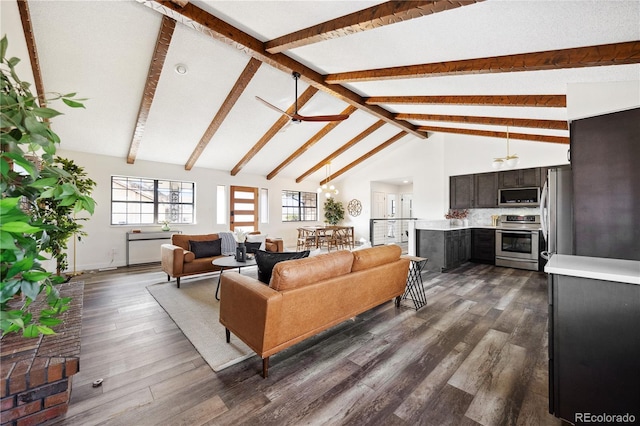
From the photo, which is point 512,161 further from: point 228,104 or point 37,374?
point 37,374

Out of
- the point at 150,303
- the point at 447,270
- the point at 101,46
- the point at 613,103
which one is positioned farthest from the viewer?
the point at 447,270

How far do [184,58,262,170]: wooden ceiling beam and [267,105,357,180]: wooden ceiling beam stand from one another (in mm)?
2347

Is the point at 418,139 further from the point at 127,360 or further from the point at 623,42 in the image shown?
the point at 127,360

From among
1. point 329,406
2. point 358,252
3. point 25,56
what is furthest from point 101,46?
point 329,406

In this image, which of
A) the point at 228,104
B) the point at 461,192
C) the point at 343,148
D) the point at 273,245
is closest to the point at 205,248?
the point at 273,245

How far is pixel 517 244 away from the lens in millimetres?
5582

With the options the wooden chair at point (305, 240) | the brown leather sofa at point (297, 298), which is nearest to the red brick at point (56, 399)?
the brown leather sofa at point (297, 298)

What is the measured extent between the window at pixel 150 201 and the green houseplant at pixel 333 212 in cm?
483

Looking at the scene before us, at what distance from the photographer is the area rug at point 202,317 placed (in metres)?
2.34

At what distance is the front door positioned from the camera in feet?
26.1

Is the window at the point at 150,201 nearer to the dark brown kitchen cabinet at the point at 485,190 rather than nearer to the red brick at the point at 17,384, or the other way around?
the red brick at the point at 17,384

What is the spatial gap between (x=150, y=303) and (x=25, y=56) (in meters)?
3.17

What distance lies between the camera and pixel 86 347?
8.00 ft

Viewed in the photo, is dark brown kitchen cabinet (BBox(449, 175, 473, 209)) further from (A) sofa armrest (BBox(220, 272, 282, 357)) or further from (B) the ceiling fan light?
(A) sofa armrest (BBox(220, 272, 282, 357))
